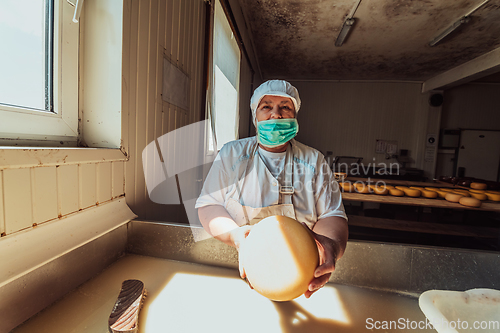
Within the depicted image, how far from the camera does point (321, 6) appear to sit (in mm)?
3371

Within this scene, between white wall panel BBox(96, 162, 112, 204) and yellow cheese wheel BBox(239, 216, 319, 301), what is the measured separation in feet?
2.25

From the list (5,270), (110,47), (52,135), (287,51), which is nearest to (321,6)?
(287,51)

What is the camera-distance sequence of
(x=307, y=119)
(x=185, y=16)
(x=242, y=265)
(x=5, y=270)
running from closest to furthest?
(x=5, y=270), (x=242, y=265), (x=185, y=16), (x=307, y=119)

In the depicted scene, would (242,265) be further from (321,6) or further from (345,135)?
(345,135)

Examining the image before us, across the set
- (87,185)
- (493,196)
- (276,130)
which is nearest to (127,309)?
(87,185)

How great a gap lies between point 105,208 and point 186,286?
49 centimetres

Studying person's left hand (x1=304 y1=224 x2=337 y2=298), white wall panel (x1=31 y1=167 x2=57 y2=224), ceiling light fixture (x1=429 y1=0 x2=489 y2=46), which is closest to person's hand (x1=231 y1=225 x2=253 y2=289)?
person's left hand (x1=304 y1=224 x2=337 y2=298)

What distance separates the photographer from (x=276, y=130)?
1.14 m

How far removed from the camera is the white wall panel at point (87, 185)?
2.81 ft

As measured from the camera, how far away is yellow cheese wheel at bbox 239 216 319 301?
627mm

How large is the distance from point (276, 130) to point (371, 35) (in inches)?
168

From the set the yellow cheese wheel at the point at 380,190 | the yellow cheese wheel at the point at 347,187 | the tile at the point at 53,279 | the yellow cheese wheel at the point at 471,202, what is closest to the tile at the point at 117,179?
the tile at the point at 53,279

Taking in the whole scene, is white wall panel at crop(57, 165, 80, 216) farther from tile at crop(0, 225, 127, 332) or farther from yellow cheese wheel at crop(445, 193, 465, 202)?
yellow cheese wheel at crop(445, 193, 465, 202)

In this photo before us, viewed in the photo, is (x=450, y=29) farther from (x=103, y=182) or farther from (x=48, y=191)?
(x=48, y=191)
